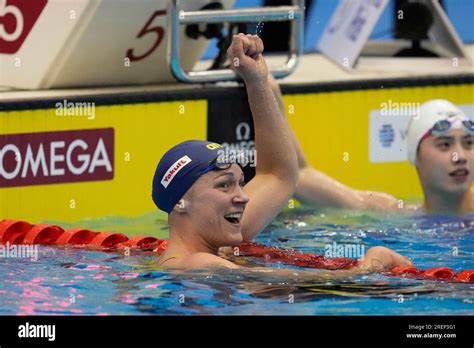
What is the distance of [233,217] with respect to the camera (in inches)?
236

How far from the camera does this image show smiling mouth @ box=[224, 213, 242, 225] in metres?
5.97

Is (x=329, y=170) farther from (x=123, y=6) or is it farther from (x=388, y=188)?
(x=123, y=6)

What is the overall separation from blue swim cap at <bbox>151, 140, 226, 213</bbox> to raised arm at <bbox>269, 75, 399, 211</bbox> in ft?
6.98

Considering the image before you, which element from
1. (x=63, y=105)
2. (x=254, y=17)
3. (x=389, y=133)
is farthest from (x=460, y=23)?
(x=63, y=105)

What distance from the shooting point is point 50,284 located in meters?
5.89
